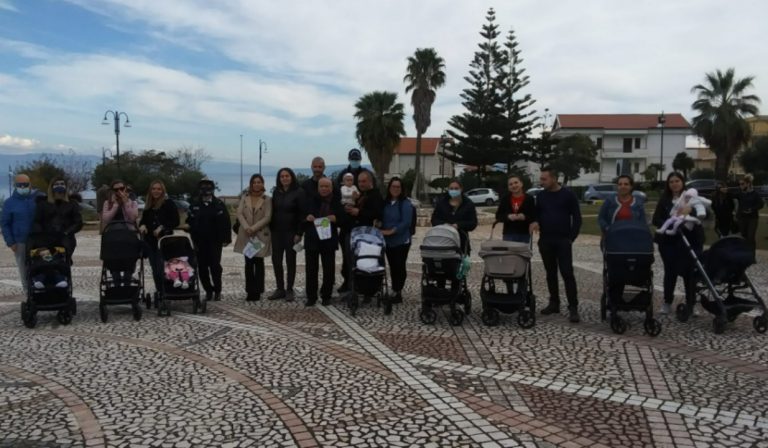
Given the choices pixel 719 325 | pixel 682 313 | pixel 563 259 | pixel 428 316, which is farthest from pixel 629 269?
pixel 428 316

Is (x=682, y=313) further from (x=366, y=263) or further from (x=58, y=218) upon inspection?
(x=58, y=218)

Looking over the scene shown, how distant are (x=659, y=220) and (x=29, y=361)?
662 cm

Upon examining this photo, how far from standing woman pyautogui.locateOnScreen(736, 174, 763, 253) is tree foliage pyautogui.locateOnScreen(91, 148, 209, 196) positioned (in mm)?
31849

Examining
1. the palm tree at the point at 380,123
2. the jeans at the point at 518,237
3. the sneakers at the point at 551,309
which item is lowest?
the sneakers at the point at 551,309

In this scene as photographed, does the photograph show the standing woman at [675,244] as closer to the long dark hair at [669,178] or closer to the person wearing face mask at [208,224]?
the long dark hair at [669,178]

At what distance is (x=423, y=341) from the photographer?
19.5ft

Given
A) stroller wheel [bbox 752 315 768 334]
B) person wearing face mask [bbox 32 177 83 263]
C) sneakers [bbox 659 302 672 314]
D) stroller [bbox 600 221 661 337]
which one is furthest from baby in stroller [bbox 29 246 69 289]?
stroller wheel [bbox 752 315 768 334]

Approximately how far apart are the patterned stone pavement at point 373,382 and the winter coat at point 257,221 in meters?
1.07

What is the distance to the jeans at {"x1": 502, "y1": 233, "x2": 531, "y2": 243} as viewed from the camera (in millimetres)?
7043

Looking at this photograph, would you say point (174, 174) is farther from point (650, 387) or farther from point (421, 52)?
point (650, 387)

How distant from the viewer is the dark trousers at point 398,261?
25.1ft

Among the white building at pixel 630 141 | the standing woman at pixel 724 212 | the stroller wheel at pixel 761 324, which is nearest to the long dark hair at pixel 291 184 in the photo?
the stroller wheel at pixel 761 324

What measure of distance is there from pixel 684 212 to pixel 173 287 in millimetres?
5867

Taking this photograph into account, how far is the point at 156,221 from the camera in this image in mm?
7566
